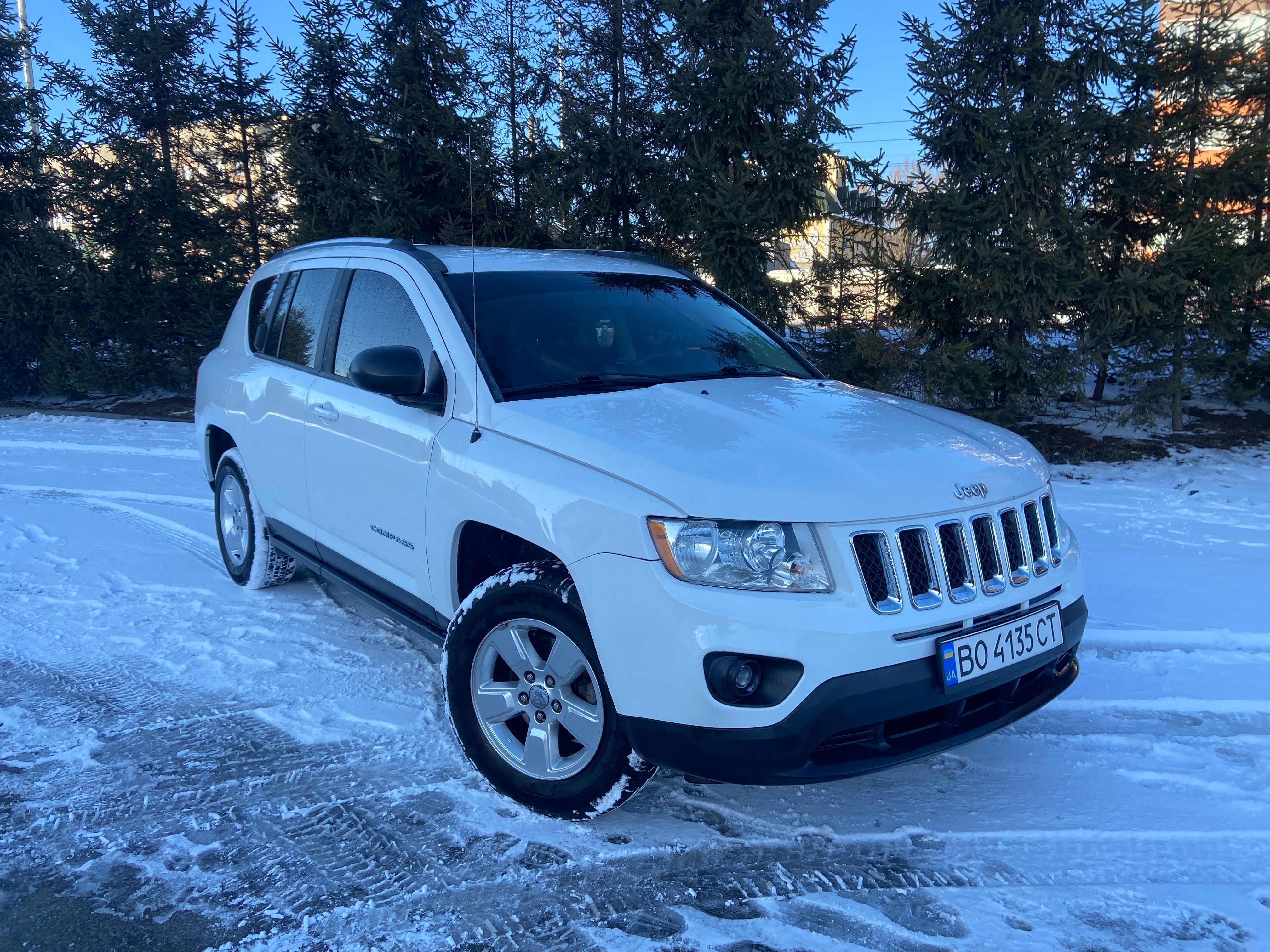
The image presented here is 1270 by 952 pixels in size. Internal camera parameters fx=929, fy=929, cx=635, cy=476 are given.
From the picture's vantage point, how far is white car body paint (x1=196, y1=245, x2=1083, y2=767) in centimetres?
256

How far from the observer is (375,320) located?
411cm

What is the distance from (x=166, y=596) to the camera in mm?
5250

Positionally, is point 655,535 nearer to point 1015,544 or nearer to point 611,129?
point 1015,544

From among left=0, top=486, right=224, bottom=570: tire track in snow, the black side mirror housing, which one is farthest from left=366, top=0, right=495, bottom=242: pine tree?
the black side mirror housing

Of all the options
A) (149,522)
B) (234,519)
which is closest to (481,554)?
(234,519)

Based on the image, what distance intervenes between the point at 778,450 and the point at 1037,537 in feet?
3.31

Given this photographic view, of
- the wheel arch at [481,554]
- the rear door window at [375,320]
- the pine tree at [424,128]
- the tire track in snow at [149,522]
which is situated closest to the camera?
the wheel arch at [481,554]

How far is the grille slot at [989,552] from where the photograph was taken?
2.88 meters

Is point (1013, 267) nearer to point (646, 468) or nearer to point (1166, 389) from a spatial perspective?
point (1166, 389)

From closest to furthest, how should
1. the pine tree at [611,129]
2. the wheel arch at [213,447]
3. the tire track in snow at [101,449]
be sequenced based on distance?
the wheel arch at [213,447], the tire track in snow at [101,449], the pine tree at [611,129]

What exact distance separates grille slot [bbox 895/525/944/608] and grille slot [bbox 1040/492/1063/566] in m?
0.70

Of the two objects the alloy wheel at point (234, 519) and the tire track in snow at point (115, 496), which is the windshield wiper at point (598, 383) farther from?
the tire track in snow at point (115, 496)

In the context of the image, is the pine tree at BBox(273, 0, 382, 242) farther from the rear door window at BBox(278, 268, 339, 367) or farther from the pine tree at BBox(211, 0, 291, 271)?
the rear door window at BBox(278, 268, 339, 367)

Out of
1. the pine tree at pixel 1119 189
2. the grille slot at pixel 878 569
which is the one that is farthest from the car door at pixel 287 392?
the pine tree at pixel 1119 189
